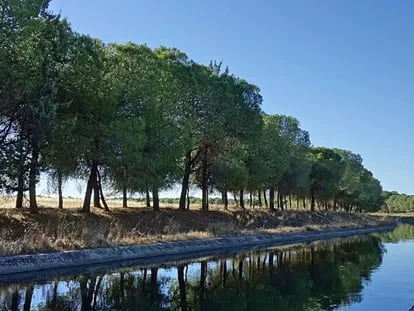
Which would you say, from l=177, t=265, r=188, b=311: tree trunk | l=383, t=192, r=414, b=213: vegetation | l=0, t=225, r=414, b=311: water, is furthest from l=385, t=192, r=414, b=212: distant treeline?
→ l=177, t=265, r=188, b=311: tree trunk

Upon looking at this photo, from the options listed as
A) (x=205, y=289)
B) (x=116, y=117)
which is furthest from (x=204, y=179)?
(x=205, y=289)

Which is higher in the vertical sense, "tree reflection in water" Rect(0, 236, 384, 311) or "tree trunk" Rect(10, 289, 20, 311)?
"tree trunk" Rect(10, 289, 20, 311)

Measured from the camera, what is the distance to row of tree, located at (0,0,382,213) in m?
21.6

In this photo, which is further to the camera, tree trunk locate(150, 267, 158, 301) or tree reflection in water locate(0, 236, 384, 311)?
tree trunk locate(150, 267, 158, 301)

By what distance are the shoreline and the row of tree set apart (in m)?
3.43

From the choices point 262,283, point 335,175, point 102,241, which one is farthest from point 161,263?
point 335,175

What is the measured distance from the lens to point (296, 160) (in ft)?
223

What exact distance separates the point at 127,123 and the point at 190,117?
42.0 feet

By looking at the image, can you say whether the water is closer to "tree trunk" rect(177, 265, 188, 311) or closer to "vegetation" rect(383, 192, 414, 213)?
"tree trunk" rect(177, 265, 188, 311)

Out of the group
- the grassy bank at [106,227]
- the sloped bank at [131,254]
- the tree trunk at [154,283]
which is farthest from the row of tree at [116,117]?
the tree trunk at [154,283]

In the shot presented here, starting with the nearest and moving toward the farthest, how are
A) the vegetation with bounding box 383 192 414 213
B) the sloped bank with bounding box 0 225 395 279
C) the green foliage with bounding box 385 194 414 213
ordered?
1. the sloped bank with bounding box 0 225 395 279
2. the vegetation with bounding box 383 192 414 213
3. the green foliage with bounding box 385 194 414 213

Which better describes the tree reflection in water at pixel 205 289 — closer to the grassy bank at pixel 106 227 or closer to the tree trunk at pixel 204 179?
the grassy bank at pixel 106 227

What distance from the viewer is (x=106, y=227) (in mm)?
29062

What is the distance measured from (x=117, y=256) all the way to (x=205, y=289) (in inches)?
296
